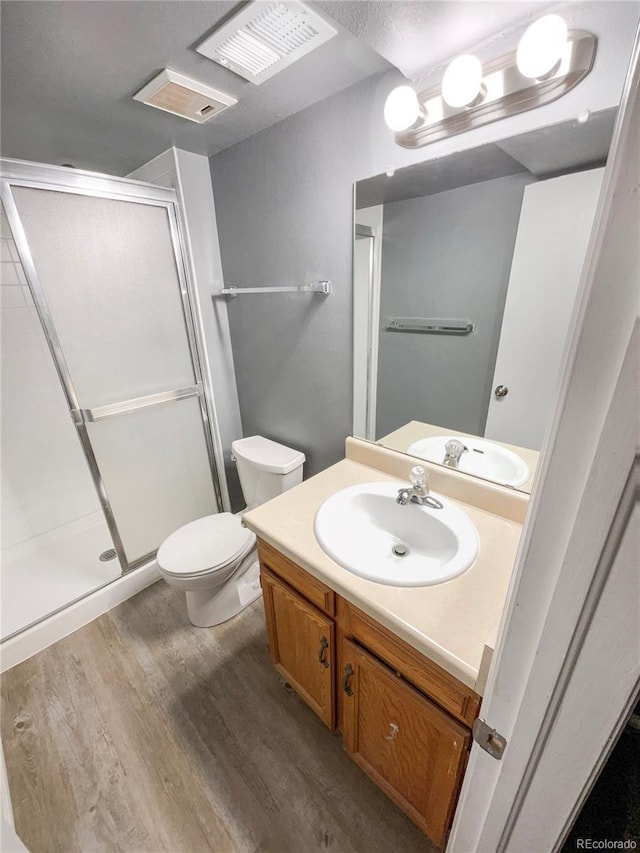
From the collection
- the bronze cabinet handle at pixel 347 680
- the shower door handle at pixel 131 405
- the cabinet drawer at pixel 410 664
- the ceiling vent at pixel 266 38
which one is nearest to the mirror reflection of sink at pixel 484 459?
the cabinet drawer at pixel 410 664

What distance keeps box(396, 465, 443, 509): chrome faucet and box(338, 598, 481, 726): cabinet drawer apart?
1.16 ft

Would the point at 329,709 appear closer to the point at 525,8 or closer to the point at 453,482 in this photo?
the point at 453,482

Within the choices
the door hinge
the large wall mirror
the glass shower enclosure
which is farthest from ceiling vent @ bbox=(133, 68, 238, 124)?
the door hinge

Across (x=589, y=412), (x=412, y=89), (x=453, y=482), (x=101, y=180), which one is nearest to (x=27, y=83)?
(x=101, y=180)

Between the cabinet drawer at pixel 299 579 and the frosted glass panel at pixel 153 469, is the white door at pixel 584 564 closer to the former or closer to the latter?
the cabinet drawer at pixel 299 579

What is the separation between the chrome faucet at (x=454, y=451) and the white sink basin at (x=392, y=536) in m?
0.13

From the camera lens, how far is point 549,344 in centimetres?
96

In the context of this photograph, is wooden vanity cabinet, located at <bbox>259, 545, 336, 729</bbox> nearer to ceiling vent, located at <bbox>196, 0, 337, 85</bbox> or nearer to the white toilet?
the white toilet

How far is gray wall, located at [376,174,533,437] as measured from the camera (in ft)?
3.27

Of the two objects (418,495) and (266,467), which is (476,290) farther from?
(266,467)

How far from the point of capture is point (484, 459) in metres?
1.17

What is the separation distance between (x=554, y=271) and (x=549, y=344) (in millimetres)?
195

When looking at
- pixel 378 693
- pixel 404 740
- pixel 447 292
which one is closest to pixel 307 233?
pixel 447 292

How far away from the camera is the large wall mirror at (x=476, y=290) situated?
881 mm
